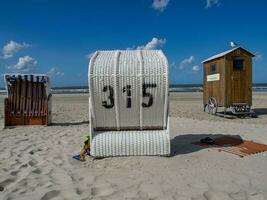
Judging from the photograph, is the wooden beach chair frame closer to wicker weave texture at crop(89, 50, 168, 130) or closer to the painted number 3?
wicker weave texture at crop(89, 50, 168, 130)

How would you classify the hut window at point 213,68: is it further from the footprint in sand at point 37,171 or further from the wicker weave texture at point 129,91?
the footprint in sand at point 37,171

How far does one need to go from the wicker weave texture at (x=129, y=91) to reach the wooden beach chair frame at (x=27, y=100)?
5.37 meters

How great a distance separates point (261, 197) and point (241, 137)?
14.7 ft

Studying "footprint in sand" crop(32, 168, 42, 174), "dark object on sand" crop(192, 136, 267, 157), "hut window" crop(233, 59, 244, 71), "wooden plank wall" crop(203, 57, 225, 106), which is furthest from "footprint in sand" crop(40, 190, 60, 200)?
"hut window" crop(233, 59, 244, 71)

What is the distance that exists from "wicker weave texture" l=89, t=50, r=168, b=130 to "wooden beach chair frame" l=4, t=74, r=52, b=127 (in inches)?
211

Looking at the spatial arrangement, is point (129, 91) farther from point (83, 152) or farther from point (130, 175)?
point (130, 175)

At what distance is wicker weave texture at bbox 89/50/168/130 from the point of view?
20.3ft

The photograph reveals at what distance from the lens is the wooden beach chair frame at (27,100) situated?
11227mm

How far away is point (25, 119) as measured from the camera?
11.2 meters

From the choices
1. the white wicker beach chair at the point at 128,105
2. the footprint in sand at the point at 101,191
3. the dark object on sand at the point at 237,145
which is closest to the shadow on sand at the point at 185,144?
the dark object on sand at the point at 237,145

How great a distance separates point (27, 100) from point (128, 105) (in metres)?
6.23

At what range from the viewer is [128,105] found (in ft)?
20.9

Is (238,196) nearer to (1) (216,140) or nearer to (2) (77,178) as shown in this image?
(2) (77,178)

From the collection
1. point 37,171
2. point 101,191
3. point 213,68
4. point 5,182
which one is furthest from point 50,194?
point 213,68
